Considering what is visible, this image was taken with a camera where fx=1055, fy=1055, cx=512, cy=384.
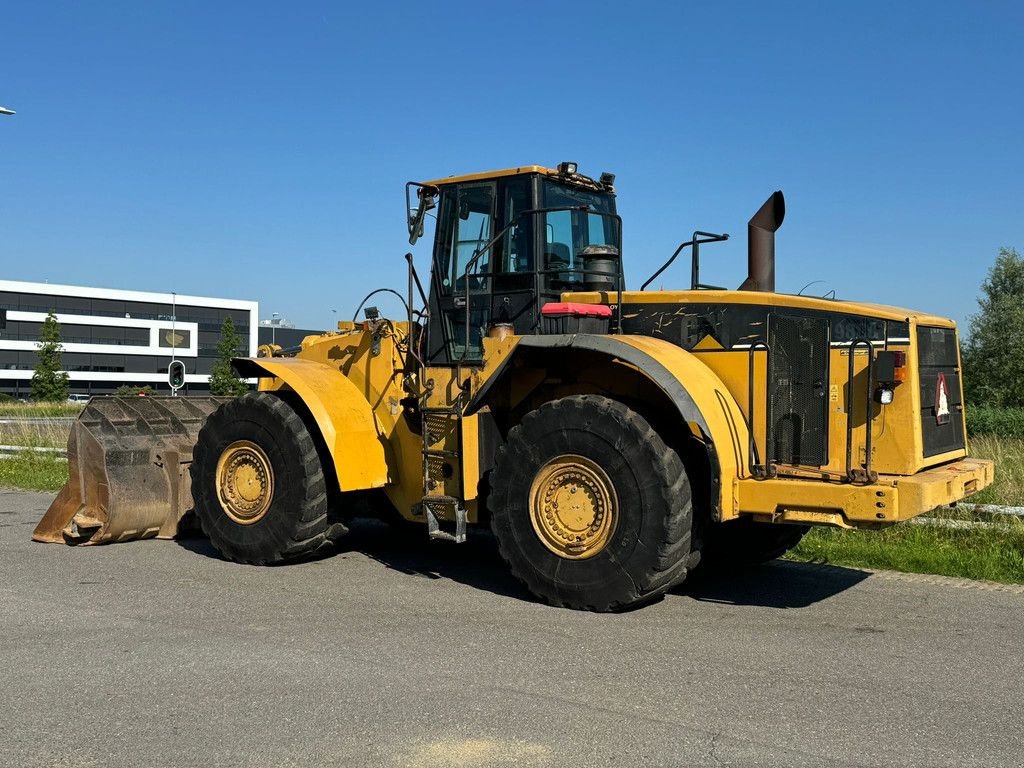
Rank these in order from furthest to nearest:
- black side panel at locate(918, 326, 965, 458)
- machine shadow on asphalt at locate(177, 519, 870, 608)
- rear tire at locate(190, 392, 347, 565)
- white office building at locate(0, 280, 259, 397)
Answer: white office building at locate(0, 280, 259, 397) → rear tire at locate(190, 392, 347, 565) → machine shadow on asphalt at locate(177, 519, 870, 608) → black side panel at locate(918, 326, 965, 458)

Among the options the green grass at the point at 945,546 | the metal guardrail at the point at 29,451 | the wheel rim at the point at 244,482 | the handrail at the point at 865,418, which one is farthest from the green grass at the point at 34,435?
the handrail at the point at 865,418

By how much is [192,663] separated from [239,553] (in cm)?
304

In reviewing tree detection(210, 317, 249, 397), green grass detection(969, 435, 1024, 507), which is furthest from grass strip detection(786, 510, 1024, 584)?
tree detection(210, 317, 249, 397)

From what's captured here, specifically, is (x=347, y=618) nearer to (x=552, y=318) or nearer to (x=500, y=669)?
(x=500, y=669)

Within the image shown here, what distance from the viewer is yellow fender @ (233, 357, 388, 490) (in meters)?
8.27

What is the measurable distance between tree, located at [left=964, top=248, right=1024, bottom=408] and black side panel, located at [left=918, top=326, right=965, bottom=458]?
51.4m

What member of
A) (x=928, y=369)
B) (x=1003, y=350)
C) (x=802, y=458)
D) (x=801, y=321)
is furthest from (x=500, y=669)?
(x=1003, y=350)

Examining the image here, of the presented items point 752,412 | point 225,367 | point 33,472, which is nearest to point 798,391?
point 752,412

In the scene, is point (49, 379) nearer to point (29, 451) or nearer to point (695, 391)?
point (29, 451)

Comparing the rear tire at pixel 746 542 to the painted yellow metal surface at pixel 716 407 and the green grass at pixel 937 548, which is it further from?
the painted yellow metal surface at pixel 716 407

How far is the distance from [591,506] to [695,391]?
104cm

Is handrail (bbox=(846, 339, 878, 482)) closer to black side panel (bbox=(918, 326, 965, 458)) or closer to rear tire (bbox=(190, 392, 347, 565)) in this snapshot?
black side panel (bbox=(918, 326, 965, 458))

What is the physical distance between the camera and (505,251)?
816cm

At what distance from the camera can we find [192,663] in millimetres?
5734
